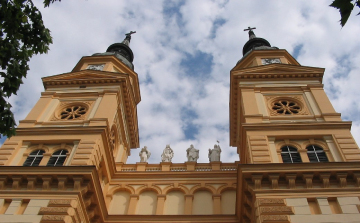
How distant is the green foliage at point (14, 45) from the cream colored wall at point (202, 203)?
12.9 m

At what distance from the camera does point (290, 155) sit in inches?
789

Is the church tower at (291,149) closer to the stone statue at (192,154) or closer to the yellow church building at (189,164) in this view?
the yellow church building at (189,164)

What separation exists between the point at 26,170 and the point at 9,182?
96cm

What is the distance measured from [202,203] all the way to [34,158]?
374 inches

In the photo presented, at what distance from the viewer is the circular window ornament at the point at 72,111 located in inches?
1000

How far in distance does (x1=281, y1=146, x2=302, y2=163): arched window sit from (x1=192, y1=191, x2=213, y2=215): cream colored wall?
15.6 feet

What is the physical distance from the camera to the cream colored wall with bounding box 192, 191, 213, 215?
21.1 meters

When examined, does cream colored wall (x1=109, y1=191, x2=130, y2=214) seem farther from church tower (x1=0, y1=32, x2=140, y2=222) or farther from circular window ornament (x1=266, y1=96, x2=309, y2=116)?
circular window ornament (x1=266, y1=96, x2=309, y2=116)

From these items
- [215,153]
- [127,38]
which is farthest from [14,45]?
[127,38]

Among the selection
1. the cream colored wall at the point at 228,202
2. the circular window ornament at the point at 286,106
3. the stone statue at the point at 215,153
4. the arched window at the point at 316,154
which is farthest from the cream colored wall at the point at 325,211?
the stone statue at the point at 215,153

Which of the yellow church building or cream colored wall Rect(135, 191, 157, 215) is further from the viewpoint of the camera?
cream colored wall Rect(135, 191, 157, 215)

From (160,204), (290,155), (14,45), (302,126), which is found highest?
(302,126)

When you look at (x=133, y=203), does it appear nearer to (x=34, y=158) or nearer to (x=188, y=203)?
(x=188, y=203)

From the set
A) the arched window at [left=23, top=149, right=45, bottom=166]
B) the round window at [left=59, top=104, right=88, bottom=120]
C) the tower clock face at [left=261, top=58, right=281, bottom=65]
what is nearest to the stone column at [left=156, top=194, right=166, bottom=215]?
the arched window at [left=23, top=149, right=45, bottom=166]
